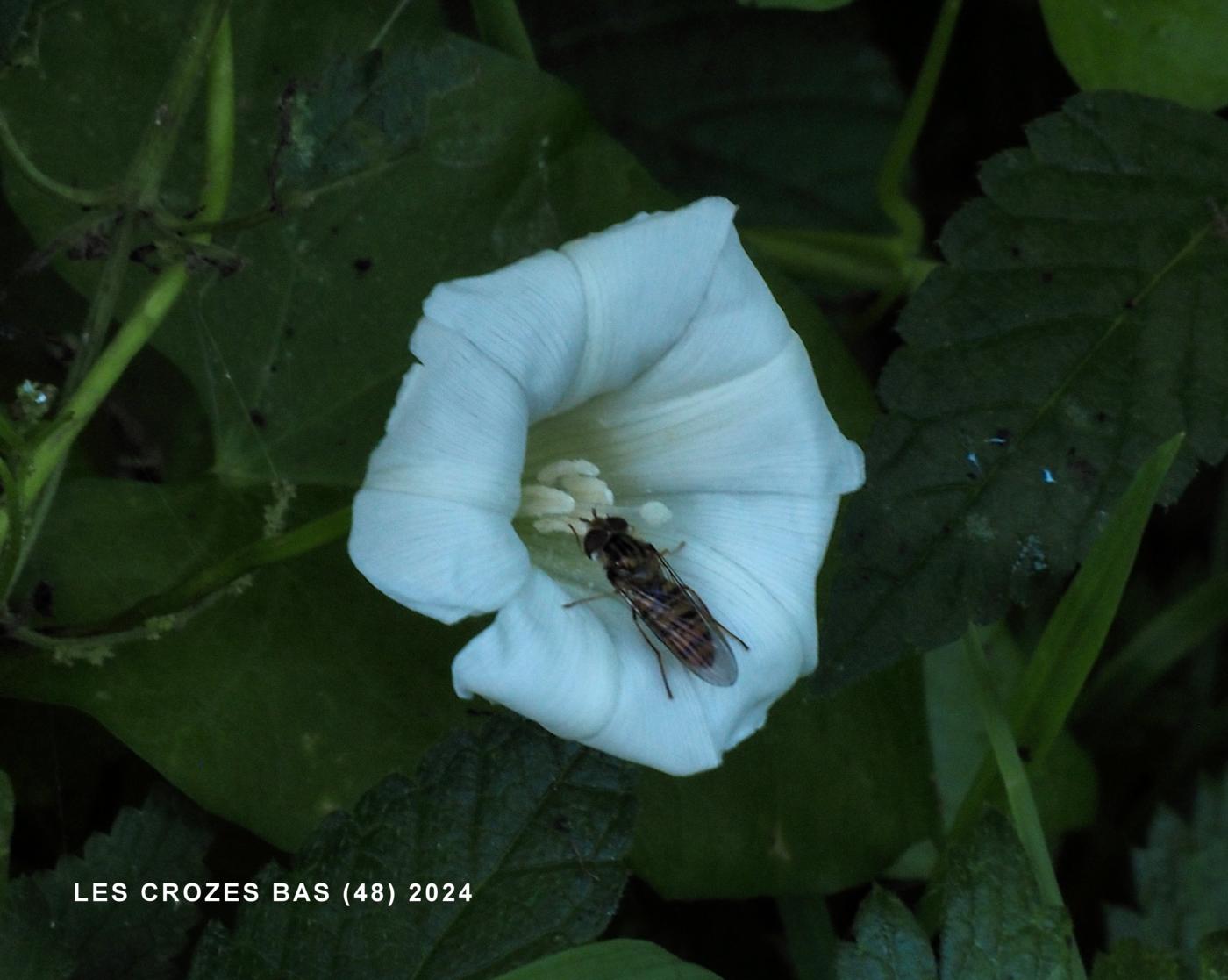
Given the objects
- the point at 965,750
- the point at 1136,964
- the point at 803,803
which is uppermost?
the point at 1136,964

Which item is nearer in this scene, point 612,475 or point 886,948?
point 886,948

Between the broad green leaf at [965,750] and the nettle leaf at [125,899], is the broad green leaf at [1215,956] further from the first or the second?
the nettle leaf at [125,899]

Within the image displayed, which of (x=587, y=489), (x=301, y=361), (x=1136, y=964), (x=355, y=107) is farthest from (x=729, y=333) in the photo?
(x=1136, y=964)

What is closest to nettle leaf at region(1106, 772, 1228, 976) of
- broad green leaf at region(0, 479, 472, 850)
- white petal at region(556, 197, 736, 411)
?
broad green leaf at region(0, 479, 472, 850)

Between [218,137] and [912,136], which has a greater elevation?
[218,137]

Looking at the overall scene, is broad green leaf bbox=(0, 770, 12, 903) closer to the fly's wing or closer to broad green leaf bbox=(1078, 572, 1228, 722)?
the fly's wing

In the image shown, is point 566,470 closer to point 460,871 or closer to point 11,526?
point 460,871

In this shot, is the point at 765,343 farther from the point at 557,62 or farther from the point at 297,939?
the point at 557,62
